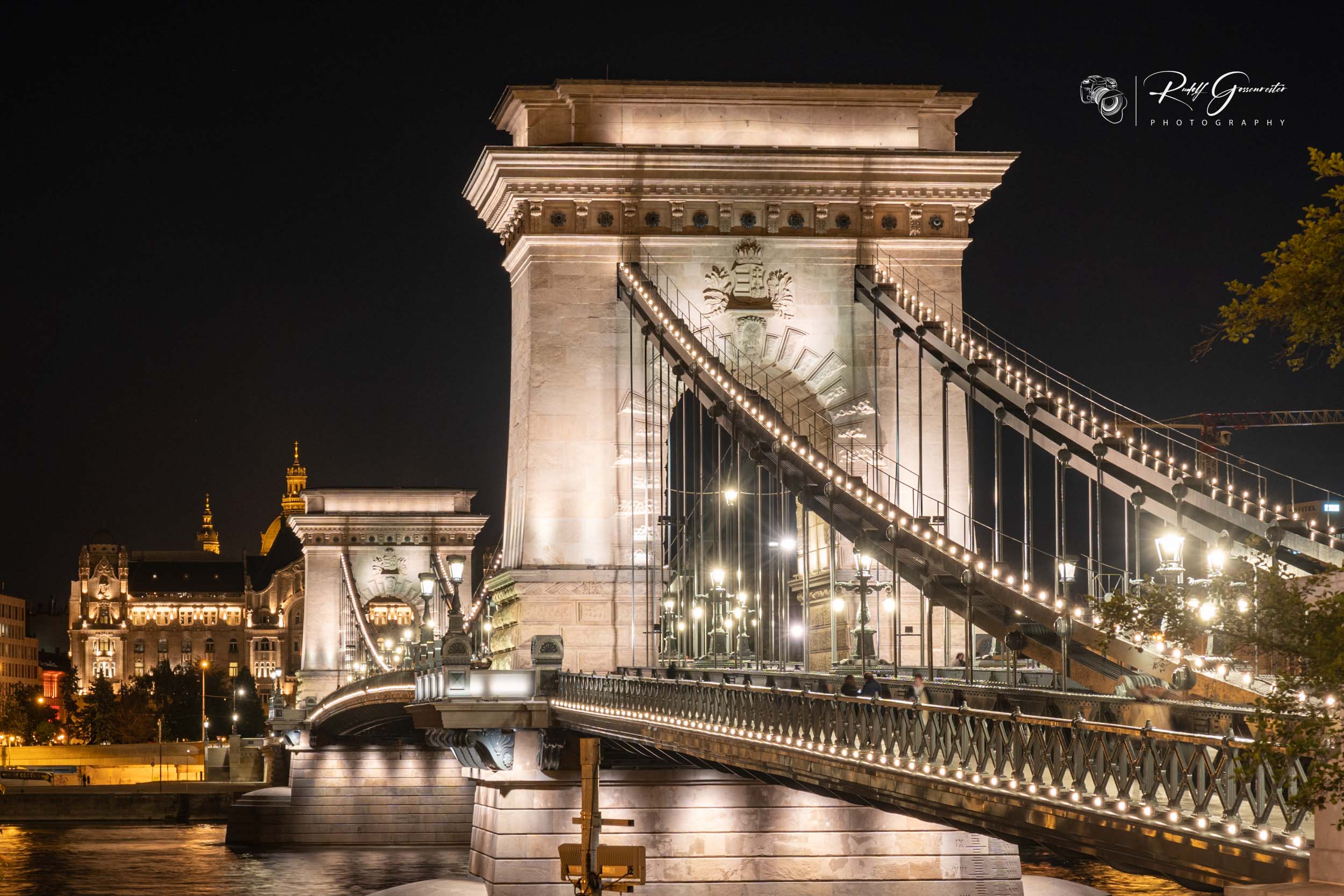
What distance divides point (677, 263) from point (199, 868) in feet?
103

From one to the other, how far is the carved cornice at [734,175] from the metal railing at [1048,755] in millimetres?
21379

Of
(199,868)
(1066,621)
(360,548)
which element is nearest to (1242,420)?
(360,548)

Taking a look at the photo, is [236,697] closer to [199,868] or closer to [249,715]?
[249,715]

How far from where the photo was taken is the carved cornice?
5106 centimetres

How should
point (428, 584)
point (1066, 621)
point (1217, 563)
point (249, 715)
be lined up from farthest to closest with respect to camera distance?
point (249, 715), point (428, 584), point (1066, 621), point (1217, 563)

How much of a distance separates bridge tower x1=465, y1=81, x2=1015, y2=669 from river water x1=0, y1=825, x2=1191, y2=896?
36.2 feet

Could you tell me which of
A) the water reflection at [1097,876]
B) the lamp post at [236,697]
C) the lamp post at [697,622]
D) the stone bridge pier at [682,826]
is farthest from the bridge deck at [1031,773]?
the lamp post at [236,697]

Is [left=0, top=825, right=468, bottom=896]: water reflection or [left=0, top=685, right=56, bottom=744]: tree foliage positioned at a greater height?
[left=0, top=685, right=56, bottom=744]: tree foliage

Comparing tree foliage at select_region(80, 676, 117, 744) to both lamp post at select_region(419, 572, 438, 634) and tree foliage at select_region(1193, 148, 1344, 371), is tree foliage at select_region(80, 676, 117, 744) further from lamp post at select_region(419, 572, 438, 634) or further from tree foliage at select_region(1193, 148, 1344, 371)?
tree foliage at select_region(1193, 148, 1344, 371)

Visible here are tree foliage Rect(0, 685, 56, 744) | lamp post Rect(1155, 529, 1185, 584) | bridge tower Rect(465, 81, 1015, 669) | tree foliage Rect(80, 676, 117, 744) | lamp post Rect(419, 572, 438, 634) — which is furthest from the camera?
tree foliage Rect(0, 685, 56, 744)

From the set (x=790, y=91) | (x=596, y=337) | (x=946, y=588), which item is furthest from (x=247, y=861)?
(x=946, y=588)

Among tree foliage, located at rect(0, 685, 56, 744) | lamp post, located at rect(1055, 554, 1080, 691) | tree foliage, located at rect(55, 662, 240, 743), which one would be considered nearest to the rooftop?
lamp post, located at rect(1055, 554, 1080, 691)

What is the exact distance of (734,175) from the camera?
170 feet

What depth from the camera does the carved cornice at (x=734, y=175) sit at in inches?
2010
